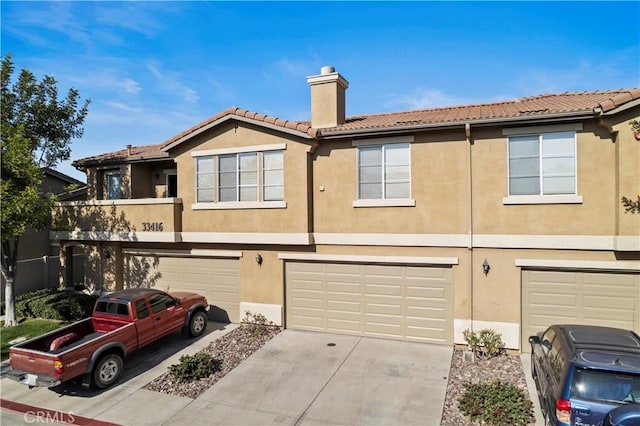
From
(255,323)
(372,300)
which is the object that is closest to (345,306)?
(372,300)

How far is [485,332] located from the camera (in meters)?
10.2

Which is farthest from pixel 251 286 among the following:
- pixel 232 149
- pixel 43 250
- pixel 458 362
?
pixel 43 250

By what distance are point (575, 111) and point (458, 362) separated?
6.80 m

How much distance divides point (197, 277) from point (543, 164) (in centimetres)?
1133

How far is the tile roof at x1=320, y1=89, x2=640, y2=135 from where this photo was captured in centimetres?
954

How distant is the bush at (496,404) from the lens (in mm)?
7039

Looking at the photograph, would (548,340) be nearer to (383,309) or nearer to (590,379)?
(590,379)

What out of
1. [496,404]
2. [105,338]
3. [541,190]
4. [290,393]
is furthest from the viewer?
[541,190]

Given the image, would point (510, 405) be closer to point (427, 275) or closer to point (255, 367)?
point (427, 275)

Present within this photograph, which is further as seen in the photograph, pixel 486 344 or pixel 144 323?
pixel 486 344

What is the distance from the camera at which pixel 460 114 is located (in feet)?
39.9

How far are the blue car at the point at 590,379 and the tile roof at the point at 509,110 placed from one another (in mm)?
5551

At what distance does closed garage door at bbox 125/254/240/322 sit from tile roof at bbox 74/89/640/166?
397 cm

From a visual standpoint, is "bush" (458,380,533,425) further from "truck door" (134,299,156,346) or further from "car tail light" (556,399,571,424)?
"truck door" (134,299,156,346)
